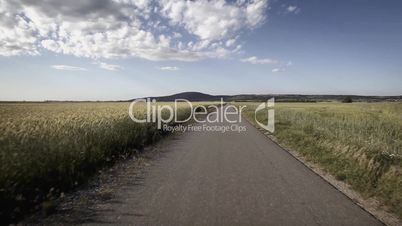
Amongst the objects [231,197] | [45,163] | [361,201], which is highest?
[45,163]

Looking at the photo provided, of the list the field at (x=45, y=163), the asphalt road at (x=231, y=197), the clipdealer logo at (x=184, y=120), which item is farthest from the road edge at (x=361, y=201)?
the clipdealer logo at (x=184, y=120)

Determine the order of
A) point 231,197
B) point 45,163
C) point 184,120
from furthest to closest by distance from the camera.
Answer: point 184,120 → point 45,163 → point 231,197

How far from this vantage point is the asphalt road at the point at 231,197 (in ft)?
16.7

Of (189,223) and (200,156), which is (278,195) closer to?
(189,223)

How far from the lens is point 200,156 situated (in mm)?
10938

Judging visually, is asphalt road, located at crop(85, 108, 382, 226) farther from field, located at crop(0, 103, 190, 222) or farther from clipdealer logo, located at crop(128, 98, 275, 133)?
clipdealer logo, located at crop(128, 98, 275, 133)

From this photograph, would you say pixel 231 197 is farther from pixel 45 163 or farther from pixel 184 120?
pixel 184 120

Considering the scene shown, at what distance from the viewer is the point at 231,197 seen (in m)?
6.21

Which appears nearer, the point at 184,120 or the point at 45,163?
A: the point at 45,163

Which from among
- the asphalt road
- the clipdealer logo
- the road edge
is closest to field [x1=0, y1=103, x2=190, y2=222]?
the asphalt road

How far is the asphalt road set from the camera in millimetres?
5078

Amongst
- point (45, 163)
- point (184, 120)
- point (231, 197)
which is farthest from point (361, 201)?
point (184, 120)

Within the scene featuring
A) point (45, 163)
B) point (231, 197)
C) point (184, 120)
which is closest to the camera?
point (231, 197)

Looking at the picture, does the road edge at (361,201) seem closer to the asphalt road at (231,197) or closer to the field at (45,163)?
the asphalt road at (231,197)
